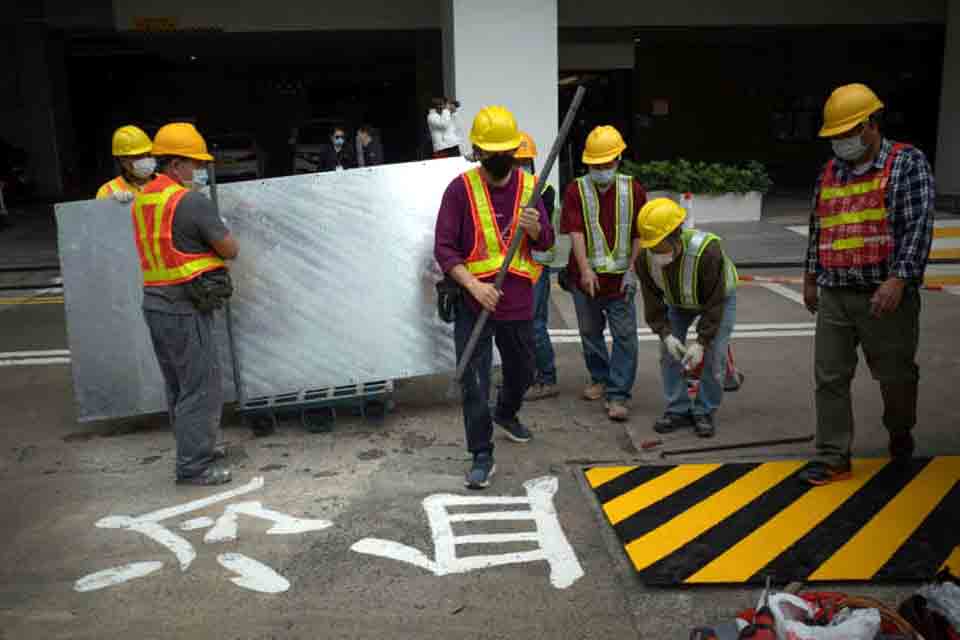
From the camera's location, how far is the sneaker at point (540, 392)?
624cm

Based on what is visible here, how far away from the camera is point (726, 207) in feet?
48.0

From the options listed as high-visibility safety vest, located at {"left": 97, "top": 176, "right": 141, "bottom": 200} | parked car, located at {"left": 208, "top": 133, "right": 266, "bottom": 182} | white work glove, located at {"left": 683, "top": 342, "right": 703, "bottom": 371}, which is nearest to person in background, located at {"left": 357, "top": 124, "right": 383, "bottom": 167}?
parked car, located at {"left": 208, "top": 133, "right": 266, "bottom": 182}

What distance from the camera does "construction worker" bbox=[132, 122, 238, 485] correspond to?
462 centimetres

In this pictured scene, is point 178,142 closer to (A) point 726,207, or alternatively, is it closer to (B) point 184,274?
(B) point 184,274

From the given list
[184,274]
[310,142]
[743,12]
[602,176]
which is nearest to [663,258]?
[602,176]

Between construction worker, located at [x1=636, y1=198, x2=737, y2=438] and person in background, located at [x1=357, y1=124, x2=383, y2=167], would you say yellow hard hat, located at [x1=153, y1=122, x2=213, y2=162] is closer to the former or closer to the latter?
construction worker, located at [x1=636, y1=198, x2=737, y2=438]

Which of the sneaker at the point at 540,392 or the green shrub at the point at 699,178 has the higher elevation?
the green shrub at the point at 699,178

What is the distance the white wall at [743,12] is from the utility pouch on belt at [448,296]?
14317mm

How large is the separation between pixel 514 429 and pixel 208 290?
1945 mm

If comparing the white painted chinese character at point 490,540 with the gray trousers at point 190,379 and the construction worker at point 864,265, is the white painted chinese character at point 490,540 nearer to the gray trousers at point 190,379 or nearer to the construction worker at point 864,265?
the gray trousers at point 190,379

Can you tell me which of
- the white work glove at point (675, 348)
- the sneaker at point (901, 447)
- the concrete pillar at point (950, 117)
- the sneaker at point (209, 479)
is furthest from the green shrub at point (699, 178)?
the sneaker at point (209, 479)

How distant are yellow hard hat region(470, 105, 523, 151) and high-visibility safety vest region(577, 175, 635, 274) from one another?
135 centimetres

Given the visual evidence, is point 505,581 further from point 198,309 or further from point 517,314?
point 198,309

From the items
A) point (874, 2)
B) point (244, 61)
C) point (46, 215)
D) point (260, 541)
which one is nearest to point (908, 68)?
point (874, 2)
